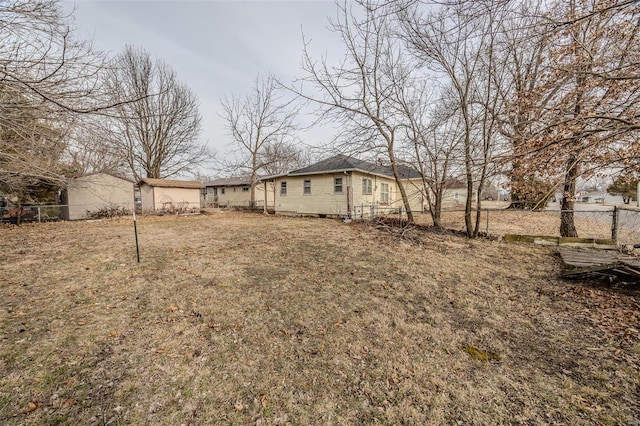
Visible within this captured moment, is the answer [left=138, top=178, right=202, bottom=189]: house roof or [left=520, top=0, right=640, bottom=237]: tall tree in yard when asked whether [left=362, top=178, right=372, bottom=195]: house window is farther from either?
[left=138, top=178, right=202, bottom=189]: house roof

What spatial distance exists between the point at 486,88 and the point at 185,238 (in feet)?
35.3

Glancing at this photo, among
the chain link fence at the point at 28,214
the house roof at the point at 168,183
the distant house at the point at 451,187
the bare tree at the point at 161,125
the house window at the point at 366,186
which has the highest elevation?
the bare tree at the point at 161,125

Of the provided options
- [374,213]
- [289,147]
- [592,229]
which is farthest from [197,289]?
[289,147]

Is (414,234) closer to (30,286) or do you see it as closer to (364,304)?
(364,304)

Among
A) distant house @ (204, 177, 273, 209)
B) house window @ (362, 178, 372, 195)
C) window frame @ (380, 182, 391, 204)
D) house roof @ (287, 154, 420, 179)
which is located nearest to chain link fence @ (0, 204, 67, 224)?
house roof @ (287, 154, 420, 179)

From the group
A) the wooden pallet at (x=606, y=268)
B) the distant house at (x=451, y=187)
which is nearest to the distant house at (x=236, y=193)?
the distant house at (x=451, y=187)

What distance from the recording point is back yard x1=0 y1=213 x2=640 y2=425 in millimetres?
2102

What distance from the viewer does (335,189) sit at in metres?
14.6

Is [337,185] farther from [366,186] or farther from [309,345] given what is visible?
[309,345]

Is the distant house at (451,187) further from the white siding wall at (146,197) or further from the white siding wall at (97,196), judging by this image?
the white siding wall at (146,197)

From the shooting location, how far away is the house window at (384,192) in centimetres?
1744

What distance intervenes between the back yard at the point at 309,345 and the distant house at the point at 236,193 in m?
22.7

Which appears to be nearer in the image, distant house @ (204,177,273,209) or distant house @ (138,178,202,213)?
distant house @ (138,178,202,213)

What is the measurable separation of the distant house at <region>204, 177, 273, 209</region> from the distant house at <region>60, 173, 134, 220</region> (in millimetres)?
10218
